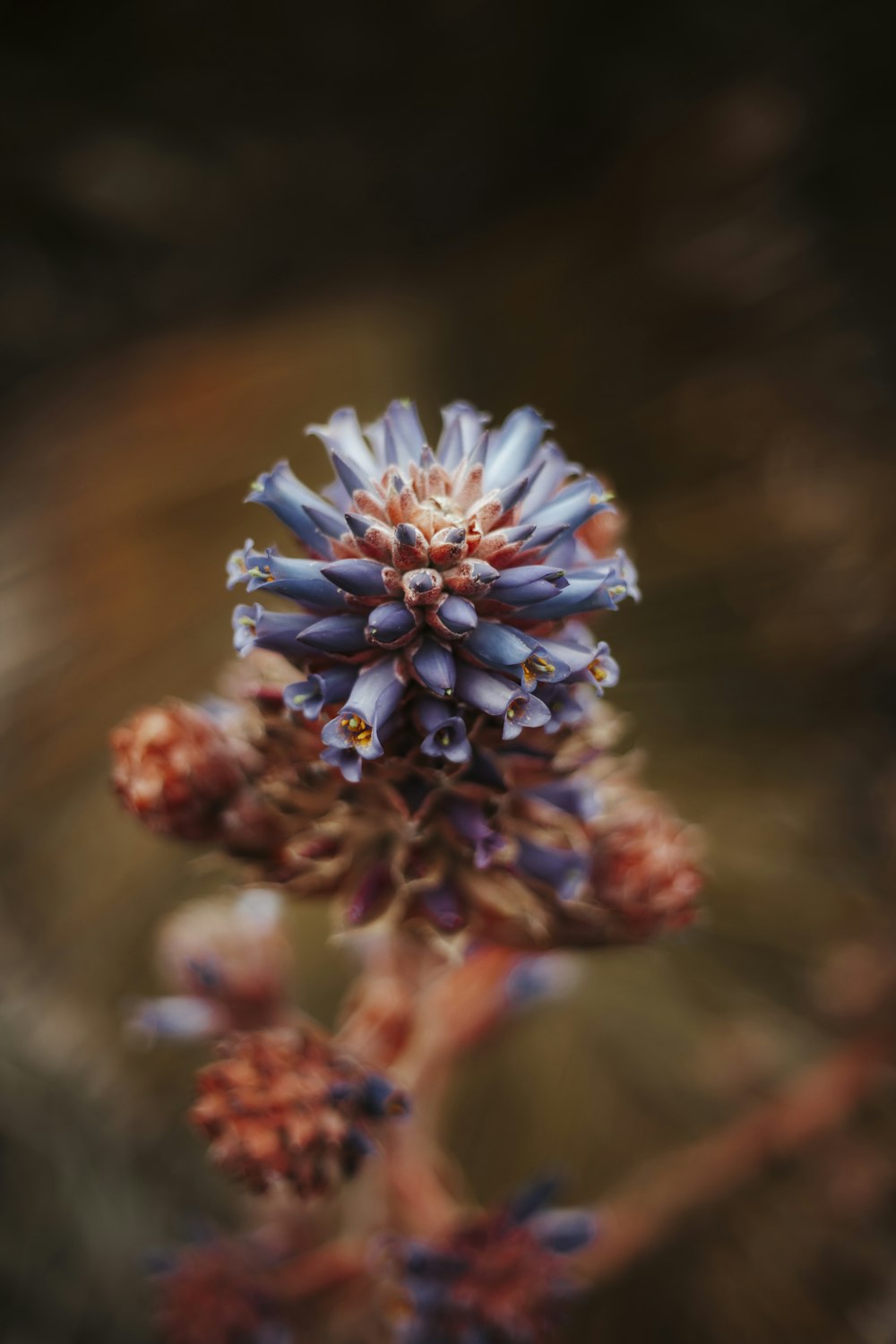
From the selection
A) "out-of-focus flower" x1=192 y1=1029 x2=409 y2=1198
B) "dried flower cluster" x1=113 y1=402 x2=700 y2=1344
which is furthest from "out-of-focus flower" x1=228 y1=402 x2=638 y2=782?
"out-of-focus flower" x1=192 y1=1029 x2=409 y2=1198

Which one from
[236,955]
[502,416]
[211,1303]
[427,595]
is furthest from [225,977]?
[502,416]

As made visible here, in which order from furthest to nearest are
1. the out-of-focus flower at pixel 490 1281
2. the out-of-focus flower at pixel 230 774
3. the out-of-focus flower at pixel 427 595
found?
the out-of-focus flower at pixel 490 1281 → the out-of-focus flower at pixel 230 774 → the out-of-focus flower at pixel 427 595

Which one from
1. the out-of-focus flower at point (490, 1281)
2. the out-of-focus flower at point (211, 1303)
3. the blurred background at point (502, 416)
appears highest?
the blurred background at point (502, 416)

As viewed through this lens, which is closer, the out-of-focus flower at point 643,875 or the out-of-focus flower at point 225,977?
the out-of-focus flower at point 643,875

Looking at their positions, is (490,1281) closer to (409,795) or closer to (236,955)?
(236,955)

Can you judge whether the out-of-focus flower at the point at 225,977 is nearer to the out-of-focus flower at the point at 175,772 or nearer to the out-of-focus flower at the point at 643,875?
the out-of-focus flower at the point at 175,772

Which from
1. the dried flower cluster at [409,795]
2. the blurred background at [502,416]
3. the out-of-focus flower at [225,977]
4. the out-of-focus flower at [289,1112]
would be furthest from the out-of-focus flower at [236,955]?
the blurred background at [502,416]

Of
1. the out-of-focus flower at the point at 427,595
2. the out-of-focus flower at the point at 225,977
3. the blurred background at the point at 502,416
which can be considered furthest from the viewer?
the blurred background at the point at 502,416

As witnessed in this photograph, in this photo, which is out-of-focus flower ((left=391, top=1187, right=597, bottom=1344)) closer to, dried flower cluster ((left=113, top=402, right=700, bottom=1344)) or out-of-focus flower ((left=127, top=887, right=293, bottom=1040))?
dried flower cluster ((left=113, top=402, right=700, bottom=1344))
